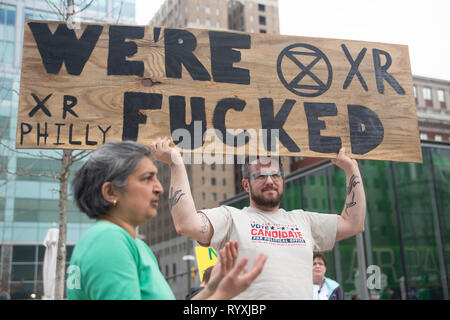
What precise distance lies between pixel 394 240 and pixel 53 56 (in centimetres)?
1438

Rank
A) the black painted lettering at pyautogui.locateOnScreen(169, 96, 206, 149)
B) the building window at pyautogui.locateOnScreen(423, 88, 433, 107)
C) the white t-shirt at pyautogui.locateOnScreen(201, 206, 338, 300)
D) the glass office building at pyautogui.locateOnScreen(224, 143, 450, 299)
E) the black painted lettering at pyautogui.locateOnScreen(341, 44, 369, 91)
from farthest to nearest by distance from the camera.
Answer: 1. the building window at pyautogui.locateOnScreen(423, 88, 433, 107)
2. the glass office building at pyautogui.locateOnScreen(224, 143, 450, 299)
3. the black painted lettering at pyautogui.locateOnScreen(341, 44, 369, 91)
4. the black painted lettering at pyautogui.locateOnScreen(169, 96, 206, 149)
5. the white t-shirt at pyautogui.locateOnScreen(201, 206, 338, 300)

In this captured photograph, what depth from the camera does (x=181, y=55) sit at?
3174 mm

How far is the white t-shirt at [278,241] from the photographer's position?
2.58 metres

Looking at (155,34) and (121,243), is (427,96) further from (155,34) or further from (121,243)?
(121,243)

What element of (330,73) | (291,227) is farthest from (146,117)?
(330,73)

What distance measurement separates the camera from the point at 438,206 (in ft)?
51.0

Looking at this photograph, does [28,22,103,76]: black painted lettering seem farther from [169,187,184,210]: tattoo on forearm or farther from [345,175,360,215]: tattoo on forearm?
[345,175,360,215]: tattoo on forearm

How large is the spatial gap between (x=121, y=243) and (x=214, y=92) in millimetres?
1721

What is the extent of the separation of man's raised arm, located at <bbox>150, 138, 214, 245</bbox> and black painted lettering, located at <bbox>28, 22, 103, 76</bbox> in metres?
Answer: 0.72

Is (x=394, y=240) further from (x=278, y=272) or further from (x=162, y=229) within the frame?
(x=162, y=229)

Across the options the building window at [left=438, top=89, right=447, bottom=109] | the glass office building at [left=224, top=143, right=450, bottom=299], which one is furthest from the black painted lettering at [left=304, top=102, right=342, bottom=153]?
the building window at [left=438, top=89, right=447, bottom=109]

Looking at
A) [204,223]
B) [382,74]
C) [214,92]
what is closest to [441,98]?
[382,74]

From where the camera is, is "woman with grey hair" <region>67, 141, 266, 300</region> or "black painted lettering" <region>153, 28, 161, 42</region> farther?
"black painted lettering" <region>153, 28, 161, 42</region>

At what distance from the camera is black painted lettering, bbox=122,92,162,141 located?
296 centimetres
